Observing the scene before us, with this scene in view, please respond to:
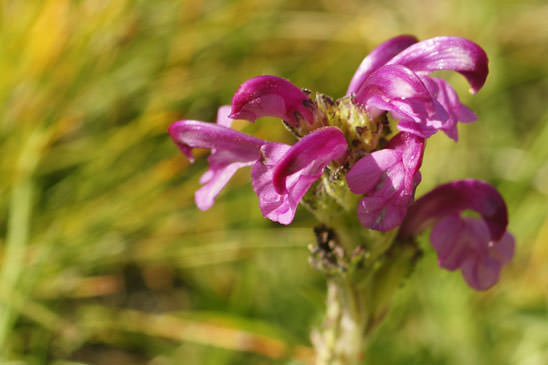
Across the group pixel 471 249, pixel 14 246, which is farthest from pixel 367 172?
pixel 14 246

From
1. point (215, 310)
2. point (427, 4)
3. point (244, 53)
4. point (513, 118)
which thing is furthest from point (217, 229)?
point (427, 4)

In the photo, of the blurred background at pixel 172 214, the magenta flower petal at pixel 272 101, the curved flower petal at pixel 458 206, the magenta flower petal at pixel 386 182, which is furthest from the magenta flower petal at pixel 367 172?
the blurred background at pixel 172 214

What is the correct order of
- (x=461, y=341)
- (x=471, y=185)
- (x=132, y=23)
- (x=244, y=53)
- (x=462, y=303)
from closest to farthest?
(x=471, y=185) < (x=461, y=341) < (x=462, y=303) < (x=132, y=23) < (x=244, y=53)

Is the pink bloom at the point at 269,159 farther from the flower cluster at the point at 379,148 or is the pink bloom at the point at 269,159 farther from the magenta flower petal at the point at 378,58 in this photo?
the magenta flower petal at the point at 378,58

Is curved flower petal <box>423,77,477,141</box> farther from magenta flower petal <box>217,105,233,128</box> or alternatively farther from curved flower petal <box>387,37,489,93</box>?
magenta flower petal <box>217,105,233,128</box>

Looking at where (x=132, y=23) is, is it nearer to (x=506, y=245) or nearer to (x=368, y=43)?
(x=368, y=43)
